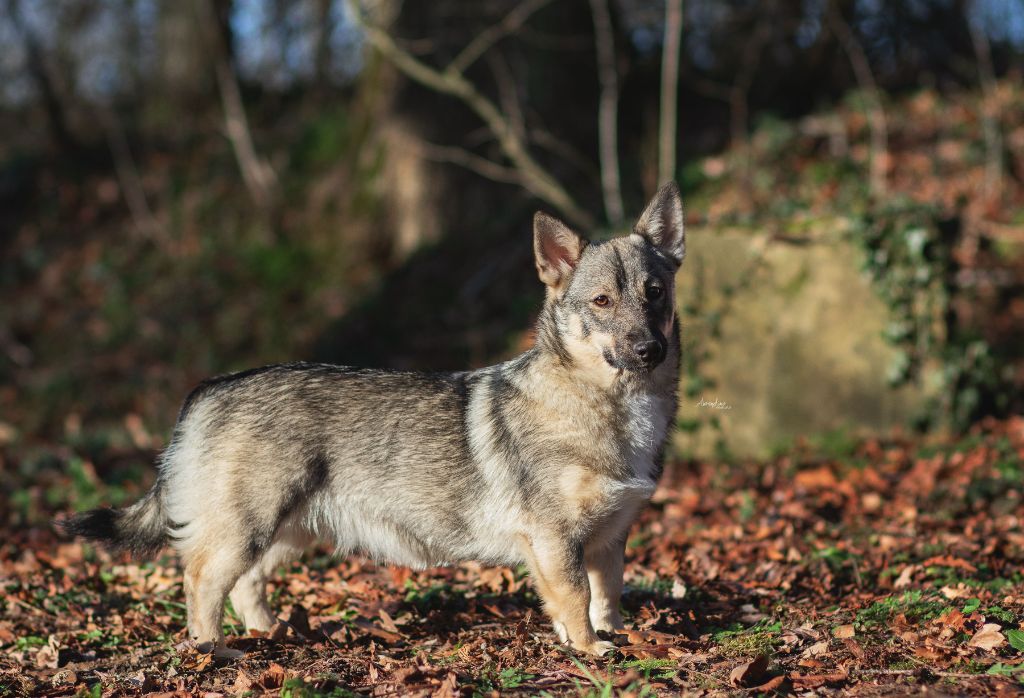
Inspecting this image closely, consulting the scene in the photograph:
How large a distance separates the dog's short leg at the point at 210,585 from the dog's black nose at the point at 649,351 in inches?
96.6

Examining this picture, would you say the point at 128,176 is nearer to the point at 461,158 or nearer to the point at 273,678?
the point at 461,158

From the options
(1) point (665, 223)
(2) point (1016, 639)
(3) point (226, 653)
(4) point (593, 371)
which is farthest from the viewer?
(1) point (665, 223)

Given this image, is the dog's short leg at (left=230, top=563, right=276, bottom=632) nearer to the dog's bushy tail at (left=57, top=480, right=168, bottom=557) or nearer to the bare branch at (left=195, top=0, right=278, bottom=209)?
the dog's bushy tail at (left=57, top=480, right=168, bottom=557)

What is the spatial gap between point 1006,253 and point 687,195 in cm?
441

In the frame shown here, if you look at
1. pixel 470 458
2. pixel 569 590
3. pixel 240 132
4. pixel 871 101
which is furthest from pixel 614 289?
pixel 240 132

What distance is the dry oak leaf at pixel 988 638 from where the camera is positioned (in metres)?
4.73

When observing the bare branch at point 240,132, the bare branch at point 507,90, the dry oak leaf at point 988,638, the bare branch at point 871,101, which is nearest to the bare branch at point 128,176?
the bare branch at point 240,132

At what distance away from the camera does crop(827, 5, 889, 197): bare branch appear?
43.7 ft

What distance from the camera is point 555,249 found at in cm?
559

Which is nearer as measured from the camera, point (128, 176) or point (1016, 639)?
point (1016, 639)

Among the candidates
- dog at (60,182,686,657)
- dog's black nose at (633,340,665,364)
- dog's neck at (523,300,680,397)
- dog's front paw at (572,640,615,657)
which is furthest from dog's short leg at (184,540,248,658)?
dog's black nose at (633,340,665,364)

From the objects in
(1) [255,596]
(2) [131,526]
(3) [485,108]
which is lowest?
(1) [255,596]

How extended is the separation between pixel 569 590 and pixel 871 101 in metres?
11.7

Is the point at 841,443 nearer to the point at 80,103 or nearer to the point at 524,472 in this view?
the point at 524,472
